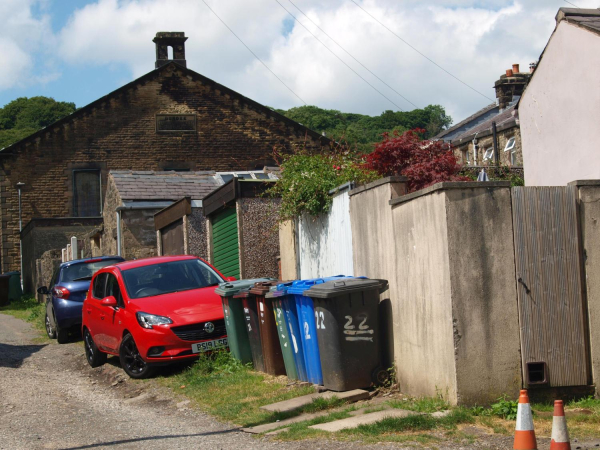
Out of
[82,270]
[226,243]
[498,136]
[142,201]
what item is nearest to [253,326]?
[226,243]

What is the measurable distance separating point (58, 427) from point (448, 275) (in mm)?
4449

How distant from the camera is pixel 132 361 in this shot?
10984mm

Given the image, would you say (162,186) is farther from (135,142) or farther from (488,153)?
(135,142)

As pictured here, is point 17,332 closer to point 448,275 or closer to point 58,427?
point 58,427

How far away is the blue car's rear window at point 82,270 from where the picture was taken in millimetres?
16422

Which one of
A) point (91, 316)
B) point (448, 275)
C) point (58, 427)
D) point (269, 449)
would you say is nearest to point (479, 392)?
point (448, 275)

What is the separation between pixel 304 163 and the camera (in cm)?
1199

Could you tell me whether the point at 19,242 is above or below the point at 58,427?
above

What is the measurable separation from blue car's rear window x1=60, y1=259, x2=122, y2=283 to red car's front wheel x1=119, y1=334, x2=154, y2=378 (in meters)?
5.63

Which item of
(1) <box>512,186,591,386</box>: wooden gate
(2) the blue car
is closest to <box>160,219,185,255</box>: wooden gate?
(2) the blue car

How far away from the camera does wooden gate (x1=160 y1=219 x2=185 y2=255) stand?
17406 millimetres

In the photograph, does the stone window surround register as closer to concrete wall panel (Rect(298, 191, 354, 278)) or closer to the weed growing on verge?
the weed growing on verge

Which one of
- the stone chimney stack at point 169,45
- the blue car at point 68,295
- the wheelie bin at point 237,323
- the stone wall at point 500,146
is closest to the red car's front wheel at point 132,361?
the wheelie bin at point 237,323

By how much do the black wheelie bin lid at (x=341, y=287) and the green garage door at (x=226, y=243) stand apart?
20.2 feet
